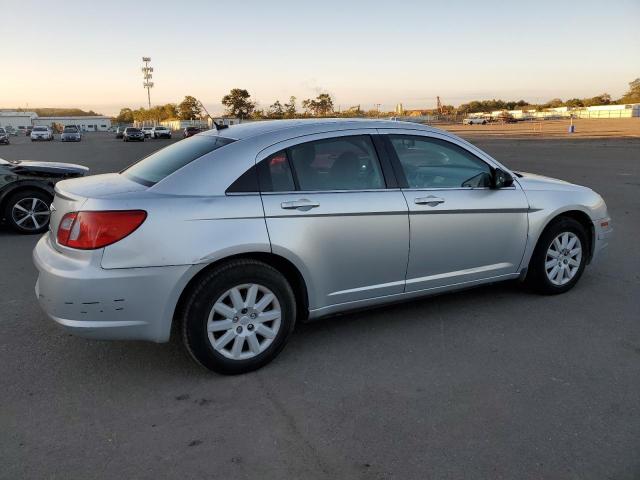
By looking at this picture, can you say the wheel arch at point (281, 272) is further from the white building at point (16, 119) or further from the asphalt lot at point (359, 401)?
the white building at point (16, 119)

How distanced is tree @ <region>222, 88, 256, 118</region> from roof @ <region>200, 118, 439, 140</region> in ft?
257

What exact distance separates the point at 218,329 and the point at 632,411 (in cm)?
250

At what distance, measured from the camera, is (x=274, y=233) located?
3357 millimetres

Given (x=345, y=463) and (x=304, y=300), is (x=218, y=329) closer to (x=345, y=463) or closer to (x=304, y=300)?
(x=304, y=300)

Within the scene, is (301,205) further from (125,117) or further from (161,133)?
(125,117)

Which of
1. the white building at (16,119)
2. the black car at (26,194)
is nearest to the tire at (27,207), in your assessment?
Answer: the black car at (26,194)

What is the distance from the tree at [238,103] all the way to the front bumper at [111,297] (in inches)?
3122

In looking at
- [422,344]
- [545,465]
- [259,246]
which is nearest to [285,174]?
[259,246]

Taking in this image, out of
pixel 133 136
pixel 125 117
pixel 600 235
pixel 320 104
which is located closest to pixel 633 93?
pixel 320 104

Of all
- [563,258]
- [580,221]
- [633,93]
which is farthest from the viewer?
[633,93]

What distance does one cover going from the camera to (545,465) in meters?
2.49

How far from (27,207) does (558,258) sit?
7.46 m

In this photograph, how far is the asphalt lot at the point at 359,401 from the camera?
2.54 m

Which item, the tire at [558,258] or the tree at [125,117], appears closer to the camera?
the tire at [558,258]
